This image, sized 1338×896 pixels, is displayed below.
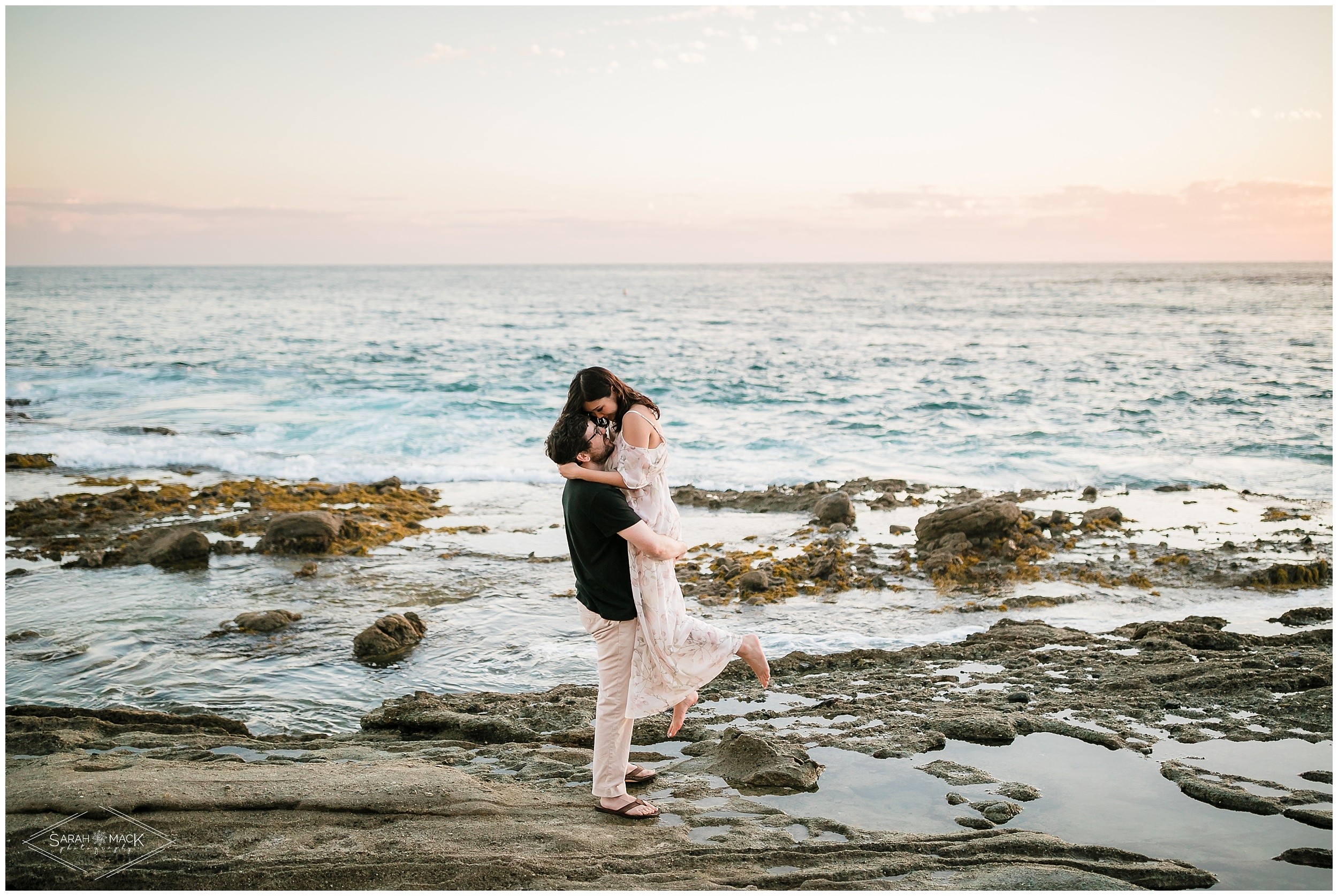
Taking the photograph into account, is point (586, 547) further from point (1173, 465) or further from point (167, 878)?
point (1173, 465)

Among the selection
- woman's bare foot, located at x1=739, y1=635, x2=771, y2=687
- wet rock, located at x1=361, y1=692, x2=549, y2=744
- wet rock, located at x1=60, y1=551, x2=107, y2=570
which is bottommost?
wet rock, located at x1=60, y1=551, x2=107, y2=570

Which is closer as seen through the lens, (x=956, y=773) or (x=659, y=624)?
(x=659, y=624)

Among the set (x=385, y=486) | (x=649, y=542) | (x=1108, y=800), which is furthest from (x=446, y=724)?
(x=385, y=486)

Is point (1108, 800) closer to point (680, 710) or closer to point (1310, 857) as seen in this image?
point (1310, 857)

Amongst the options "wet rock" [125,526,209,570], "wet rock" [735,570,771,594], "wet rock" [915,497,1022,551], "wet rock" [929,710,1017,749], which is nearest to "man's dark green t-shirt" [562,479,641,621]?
"wet rock" [929,710,1017,749]

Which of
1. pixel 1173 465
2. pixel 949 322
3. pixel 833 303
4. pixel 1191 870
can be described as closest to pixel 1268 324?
pixel 949 322

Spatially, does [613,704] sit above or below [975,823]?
above

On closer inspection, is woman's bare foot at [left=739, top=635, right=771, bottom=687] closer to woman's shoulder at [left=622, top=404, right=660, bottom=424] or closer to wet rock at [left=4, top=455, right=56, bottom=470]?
woman's shoulder at [left=622, top=404, right=660, bottom=424]

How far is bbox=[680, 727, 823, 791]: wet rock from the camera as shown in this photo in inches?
184

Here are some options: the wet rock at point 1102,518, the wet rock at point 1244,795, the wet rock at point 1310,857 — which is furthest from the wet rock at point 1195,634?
the wet rock at point 1102,518

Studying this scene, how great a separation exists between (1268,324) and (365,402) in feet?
126

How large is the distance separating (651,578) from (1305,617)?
6511 millimetres

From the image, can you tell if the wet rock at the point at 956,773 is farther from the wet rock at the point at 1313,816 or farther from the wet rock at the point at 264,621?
the wet rock at the point at 264,621

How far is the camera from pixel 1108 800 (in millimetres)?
4469
